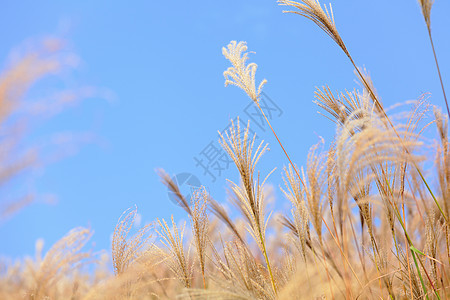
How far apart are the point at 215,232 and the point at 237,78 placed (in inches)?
62.7

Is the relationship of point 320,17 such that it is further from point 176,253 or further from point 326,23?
point 176,253

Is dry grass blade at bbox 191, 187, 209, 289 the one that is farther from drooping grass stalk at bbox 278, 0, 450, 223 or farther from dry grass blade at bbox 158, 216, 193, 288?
drooping grass stalk at bbox 278, 0, 450, 223

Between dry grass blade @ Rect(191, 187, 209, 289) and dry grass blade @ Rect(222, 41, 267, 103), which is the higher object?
dry grass blade @ Rect(222, 41, 267, 103)

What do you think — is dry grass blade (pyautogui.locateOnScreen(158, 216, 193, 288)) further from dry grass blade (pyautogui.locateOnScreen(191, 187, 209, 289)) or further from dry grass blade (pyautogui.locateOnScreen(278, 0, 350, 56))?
dry grass blade (pyautogui.locateOnScreen(278, 0, 350, 56))

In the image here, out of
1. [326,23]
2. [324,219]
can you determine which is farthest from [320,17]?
[324,219]

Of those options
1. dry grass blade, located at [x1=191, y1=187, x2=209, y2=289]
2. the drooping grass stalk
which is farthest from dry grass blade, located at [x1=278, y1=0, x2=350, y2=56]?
dry grass blade, located at [x1=191, y1=187, x2=209, y2=289]

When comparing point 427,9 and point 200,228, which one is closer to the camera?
point 427,9

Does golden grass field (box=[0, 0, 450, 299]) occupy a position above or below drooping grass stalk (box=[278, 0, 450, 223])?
below

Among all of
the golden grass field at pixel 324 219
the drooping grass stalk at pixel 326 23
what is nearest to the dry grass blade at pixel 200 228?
the golden grass field at pixel 324 219

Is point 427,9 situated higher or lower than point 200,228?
higher

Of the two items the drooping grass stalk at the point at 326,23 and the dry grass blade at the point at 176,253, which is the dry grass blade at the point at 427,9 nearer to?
the drooping grass stalk at the point at 326,23

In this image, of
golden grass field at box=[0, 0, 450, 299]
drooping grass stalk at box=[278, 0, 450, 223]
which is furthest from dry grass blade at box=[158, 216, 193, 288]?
drooping grass stalk at box=[278, 0, 450, 223]

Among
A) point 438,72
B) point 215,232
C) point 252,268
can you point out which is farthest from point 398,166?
point 215,232

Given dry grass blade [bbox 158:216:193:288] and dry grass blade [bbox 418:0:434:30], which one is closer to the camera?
dry grass blade [bbox 418:0:434:30]
